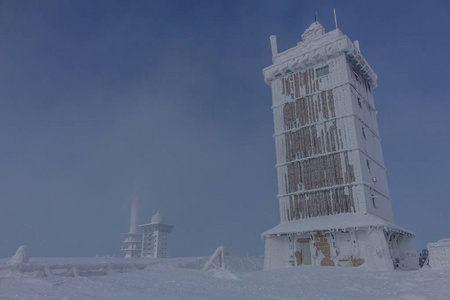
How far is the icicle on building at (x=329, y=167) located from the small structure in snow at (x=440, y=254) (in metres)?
5.35

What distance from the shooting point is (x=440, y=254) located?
17.4m

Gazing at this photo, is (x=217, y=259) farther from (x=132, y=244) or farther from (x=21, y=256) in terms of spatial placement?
(x=132, y=244)

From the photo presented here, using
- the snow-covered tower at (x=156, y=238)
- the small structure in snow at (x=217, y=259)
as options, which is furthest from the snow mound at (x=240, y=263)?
the snow-covered tower at (x=156, y=238)

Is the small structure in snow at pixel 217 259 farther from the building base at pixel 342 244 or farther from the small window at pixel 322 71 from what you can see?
the small window at pixel 322 71

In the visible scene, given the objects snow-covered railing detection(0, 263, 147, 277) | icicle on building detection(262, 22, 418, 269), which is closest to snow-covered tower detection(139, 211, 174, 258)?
icicle on building detection(262, 22, 418, 269)

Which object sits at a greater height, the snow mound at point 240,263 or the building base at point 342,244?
the building base at point 342,244

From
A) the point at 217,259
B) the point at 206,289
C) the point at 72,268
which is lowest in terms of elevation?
the point at 206,289

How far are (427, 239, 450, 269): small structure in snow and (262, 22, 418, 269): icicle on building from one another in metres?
5.35

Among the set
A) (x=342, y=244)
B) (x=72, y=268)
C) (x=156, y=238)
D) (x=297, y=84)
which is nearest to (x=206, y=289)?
(x=72, y=268)

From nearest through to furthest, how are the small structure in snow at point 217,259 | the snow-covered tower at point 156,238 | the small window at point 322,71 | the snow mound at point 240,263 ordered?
the small structure in snow at point 217,259 < the snow mound at point 240,263 < the small window at point 322,71 < the snow-covered tower at point 156,238

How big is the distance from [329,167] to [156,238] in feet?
195

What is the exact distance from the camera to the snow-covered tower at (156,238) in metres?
78.8

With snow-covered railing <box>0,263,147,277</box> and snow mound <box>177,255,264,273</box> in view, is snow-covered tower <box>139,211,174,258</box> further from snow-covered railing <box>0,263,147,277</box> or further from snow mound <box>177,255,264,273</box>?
snow-covered railing <box>0,263,147,277</box>

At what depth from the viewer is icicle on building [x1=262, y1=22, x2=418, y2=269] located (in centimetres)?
2530
